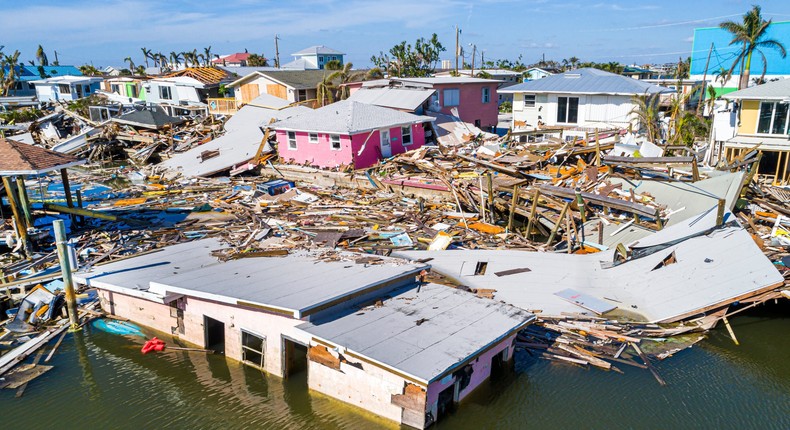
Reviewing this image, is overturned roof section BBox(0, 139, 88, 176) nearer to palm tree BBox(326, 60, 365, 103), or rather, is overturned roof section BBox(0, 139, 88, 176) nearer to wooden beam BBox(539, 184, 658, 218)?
wooden beam BBox(539, 184, 658, 218)

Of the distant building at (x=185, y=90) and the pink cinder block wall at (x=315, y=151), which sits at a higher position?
the distant building at (x=185, y=90)

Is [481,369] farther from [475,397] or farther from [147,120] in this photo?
[147,120]

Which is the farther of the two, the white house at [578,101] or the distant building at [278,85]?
the distant building at [278,85]

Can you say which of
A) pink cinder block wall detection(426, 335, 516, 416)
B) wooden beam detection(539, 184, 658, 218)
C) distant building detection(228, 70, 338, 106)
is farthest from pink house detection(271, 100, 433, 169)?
pink cinder block wall detection(426, 335, 516, 416)

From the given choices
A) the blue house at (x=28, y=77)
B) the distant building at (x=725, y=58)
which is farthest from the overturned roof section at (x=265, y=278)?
the blue house at (x=28, y=77)

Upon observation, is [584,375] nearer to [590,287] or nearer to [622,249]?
[590,287]

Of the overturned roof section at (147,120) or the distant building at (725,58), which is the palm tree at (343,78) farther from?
the distant building at (725,58)

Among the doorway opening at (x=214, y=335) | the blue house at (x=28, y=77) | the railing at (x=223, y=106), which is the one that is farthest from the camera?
the blue house at (x=28, y=77)

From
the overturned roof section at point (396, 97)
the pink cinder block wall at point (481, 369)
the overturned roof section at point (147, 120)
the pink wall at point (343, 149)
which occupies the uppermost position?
the overturned roof section at point (396, 97)
